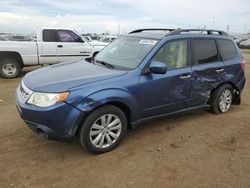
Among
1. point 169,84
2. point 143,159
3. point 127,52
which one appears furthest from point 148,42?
point 143,159

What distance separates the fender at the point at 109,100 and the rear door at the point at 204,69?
4.41 ft

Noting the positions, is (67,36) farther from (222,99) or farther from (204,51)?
(222,99)

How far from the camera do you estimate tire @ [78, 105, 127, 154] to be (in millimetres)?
3670

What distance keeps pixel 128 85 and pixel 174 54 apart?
45.7 inches

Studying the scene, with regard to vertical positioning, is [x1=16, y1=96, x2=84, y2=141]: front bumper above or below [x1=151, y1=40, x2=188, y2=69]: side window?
below

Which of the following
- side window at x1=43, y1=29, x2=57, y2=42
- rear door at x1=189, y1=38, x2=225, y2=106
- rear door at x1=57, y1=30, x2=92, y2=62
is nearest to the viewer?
rear door at x1=189, y1=38, x2=225, y2=106

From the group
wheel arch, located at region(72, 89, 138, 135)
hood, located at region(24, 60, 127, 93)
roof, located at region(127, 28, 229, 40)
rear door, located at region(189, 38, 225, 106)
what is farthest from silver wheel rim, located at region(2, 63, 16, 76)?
rear door, located at region(189, 38, 225, 106)

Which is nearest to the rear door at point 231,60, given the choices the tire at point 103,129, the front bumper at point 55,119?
the tire at point 103,129

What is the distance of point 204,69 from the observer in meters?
4.99

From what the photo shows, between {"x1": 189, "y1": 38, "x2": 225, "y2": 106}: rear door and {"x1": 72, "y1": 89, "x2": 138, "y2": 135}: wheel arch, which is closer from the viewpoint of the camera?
{"x1": 72, "y1": 89, "x2": 138, "y2": 135}: wheel arch

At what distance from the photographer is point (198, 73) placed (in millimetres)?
4879

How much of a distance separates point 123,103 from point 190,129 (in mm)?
1613

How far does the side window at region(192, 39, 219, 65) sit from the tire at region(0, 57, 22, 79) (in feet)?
22.9

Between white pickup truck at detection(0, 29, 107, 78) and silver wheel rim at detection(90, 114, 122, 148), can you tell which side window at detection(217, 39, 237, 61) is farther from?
white pickup truck at detection(0, 29, 107, 78)
